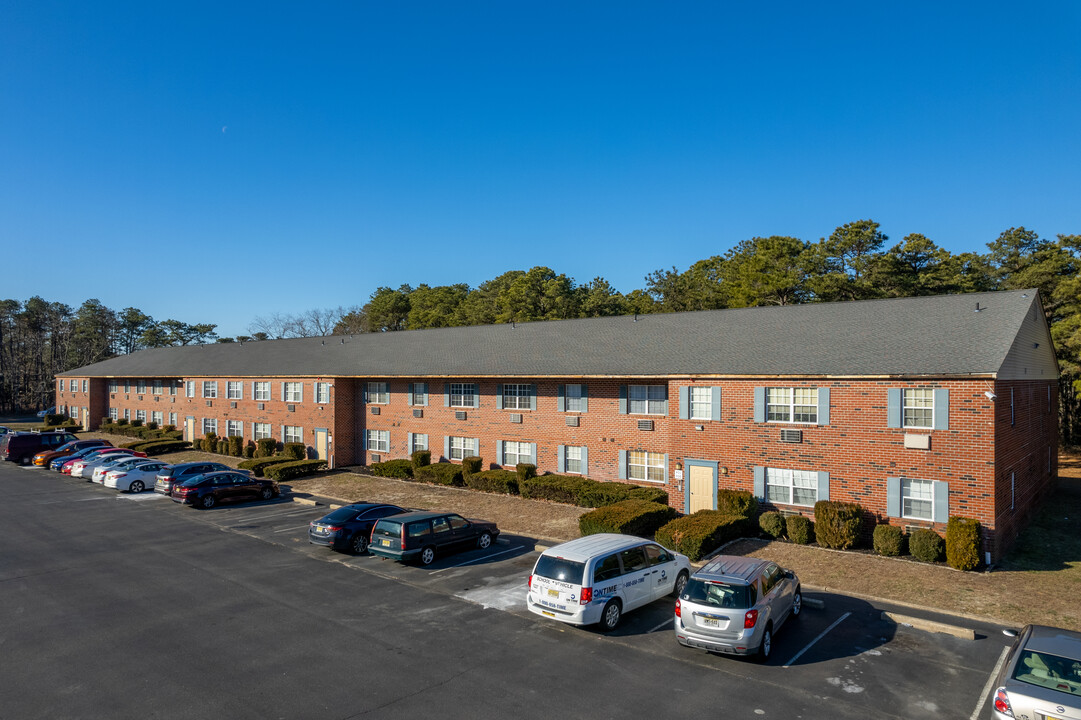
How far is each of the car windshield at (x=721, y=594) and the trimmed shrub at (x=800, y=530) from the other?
354 inches

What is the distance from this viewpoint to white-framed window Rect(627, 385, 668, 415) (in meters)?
25.3

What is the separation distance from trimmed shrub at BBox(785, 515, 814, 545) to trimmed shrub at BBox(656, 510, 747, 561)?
4.64ft

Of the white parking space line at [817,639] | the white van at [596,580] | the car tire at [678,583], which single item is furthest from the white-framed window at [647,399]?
the white parking space line at [817,639]

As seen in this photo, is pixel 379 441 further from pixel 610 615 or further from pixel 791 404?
pixel 610 615

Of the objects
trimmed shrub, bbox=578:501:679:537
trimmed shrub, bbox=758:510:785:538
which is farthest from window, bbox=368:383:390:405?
trimmed shrub, bbox=758:510:785:538

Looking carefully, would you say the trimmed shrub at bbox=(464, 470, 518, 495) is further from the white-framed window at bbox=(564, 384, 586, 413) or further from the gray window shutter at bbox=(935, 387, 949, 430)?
the gray window shutter at bbox=(935, 387, 949, 430)

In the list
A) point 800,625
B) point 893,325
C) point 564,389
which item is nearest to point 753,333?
point 893,325

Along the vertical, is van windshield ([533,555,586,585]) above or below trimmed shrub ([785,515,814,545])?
above

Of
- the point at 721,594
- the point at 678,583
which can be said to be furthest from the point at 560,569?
the point at 678,583

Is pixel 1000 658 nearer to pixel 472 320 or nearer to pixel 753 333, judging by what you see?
pixel 753 333

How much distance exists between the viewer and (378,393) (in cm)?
3622

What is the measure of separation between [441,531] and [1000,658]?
1329 centimetres

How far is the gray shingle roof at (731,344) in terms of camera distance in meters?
19.9

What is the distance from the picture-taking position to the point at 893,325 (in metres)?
22.4
